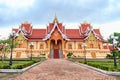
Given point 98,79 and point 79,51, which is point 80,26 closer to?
point 79,51

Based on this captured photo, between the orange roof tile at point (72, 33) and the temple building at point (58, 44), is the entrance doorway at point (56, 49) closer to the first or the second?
the temple building at point (58, 44)

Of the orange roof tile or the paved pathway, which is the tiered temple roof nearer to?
the orange roof tile

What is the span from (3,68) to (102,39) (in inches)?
1391

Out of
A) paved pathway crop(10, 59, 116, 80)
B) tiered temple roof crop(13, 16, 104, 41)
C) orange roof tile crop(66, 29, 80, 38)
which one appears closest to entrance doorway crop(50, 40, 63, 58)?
tiered temple roof crop(13, 16, 104, 41)

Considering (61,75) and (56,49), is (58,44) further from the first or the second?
(61,75)

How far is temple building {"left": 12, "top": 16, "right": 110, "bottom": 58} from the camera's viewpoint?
131 ft

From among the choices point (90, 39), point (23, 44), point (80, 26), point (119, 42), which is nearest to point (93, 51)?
point (90, 39)

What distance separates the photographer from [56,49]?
134 feet

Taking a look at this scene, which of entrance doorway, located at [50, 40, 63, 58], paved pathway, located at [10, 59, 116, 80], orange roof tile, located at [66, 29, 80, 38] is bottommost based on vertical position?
paved pathway, located at [10, 59, 116, 80]

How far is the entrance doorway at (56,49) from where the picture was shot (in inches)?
1555

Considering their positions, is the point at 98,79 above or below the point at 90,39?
below

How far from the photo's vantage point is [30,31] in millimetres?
45062

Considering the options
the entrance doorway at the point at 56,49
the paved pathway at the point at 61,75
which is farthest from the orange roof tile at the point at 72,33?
the paved pathway at the point at 61,75

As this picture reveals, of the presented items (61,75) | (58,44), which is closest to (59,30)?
(58,44)
